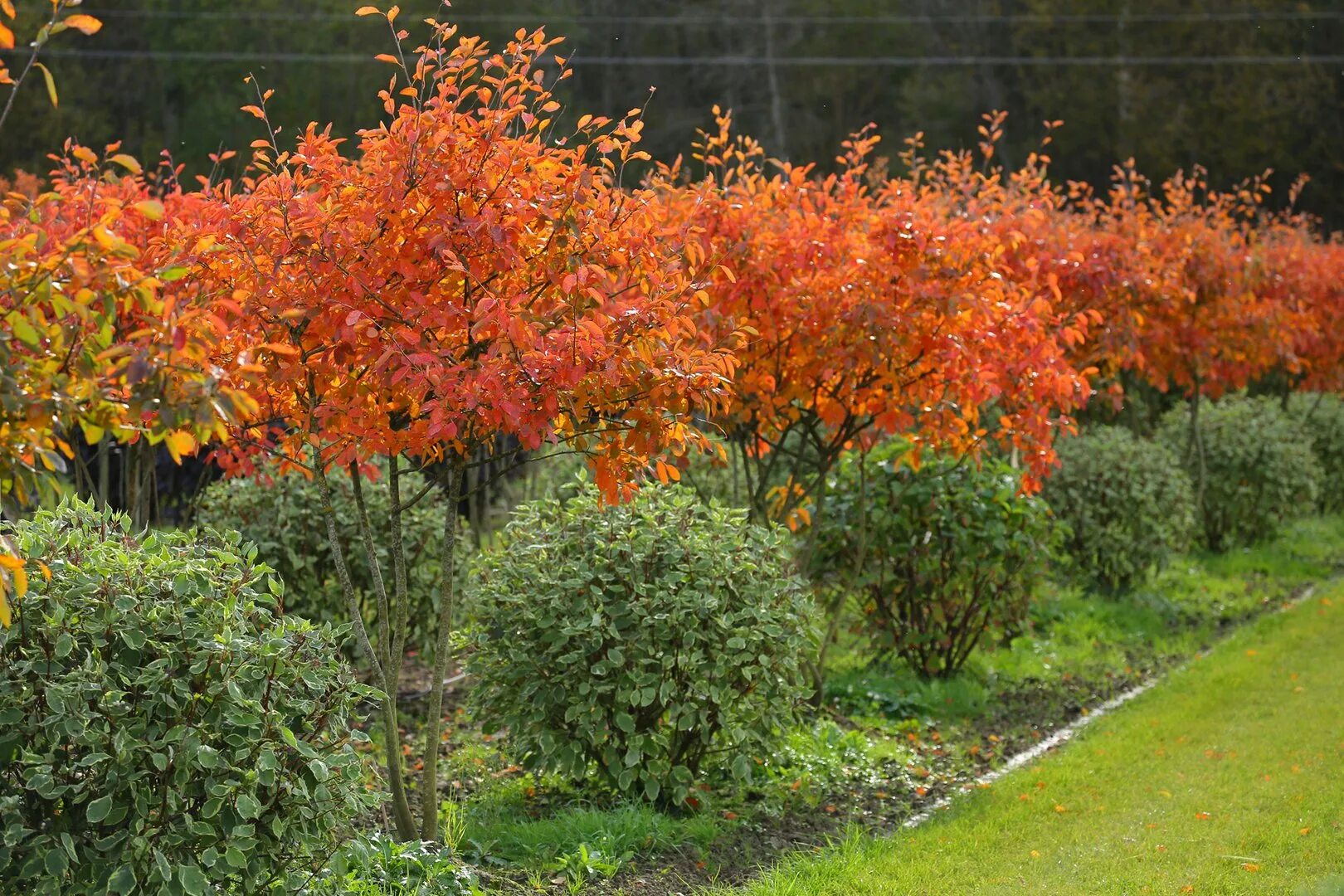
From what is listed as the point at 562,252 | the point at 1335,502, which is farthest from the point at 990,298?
the point at 1335,502

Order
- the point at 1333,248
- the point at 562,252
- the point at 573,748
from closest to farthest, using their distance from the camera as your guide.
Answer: the point at 562,252
the point at 573,748
the point at 1333,248

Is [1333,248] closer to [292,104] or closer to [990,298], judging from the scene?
[990,298]

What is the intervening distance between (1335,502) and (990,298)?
9817mm

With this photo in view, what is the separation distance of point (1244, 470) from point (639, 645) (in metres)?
8.21

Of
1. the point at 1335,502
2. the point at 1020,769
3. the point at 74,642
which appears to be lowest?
the point at 1335,502

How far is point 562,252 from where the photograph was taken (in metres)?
3.90

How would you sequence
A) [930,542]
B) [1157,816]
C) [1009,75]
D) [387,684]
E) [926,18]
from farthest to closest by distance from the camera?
[1009,75] → [926,18] → [930,542] → [1157,816] → [387,684]

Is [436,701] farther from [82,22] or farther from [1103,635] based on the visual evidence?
[1103,635]

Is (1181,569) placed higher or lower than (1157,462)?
lower

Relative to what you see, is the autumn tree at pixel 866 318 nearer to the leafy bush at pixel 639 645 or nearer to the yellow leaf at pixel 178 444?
the leafy bush at pixel 639 645

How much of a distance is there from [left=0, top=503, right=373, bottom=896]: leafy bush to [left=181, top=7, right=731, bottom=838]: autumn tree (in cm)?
65

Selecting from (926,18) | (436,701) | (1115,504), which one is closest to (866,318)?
(436,701)

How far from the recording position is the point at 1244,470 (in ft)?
36.8

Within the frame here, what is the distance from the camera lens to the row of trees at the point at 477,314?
237 cm
